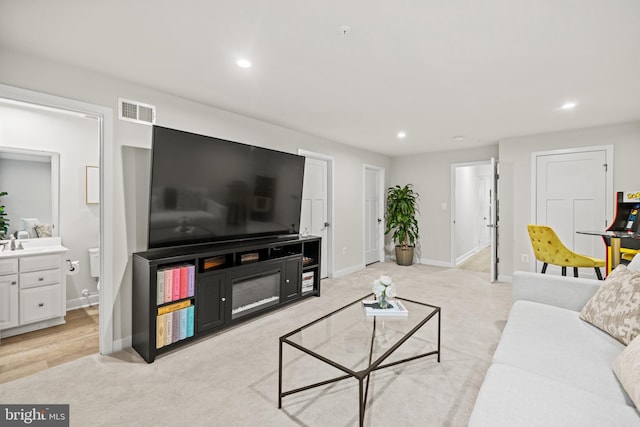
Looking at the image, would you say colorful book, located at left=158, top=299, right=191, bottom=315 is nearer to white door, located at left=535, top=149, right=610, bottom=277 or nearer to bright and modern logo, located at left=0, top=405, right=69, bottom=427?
bright and modern logo, located at left=0, top=405, right=69, bottom=427

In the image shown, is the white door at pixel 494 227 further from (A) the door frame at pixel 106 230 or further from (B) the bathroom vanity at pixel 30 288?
(B) the bathroom vanity at pixel 30 288

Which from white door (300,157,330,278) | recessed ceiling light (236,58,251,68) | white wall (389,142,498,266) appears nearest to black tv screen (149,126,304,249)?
white door (300,157,330,278)

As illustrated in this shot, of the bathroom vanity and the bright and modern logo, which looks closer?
the bright and modern logo

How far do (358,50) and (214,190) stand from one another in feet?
5.80

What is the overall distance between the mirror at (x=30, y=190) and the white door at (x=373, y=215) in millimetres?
→ 4562

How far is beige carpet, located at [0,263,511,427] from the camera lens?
1700mm

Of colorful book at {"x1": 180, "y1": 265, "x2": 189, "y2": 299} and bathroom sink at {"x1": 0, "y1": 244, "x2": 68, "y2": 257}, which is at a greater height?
bathroom sink at {"x1": 0, "y1": 244, "x2": 68, "y2": 257}

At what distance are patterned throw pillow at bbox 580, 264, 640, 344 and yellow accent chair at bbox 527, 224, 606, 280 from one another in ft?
5.51

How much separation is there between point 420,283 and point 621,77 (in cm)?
321

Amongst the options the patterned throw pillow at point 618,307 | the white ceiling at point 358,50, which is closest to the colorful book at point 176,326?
the white ceiling at point 358,50

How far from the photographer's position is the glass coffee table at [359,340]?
1689 millimetres

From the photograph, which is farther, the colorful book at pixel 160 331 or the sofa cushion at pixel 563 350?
the colorful book at pixel 160 331

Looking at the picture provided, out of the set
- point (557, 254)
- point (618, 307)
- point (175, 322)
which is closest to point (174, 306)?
point (175, 322)

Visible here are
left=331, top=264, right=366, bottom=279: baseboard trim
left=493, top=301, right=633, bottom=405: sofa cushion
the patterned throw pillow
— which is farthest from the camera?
left=331, top=264, right=366, bottom=279: baseboard trim
